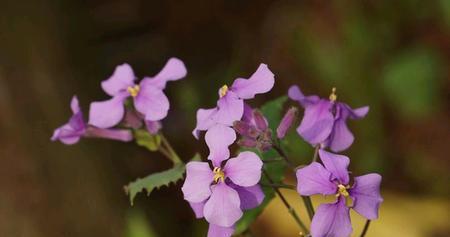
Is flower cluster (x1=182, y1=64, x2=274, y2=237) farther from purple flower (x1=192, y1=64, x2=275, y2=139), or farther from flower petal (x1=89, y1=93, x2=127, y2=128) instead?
flower petal (x1=89, y1=93, x2=127, y2=128)

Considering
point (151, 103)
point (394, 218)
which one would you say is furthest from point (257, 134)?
point (394, 218)

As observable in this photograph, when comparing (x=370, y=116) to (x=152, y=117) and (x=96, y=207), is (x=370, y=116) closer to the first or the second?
(x=96, y=207)

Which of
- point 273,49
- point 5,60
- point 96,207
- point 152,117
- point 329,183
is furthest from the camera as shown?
point 273,49

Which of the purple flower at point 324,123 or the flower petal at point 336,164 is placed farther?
the purple flower at point 324,123

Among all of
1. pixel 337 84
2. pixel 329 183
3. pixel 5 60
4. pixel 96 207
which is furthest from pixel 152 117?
pixel 337 84

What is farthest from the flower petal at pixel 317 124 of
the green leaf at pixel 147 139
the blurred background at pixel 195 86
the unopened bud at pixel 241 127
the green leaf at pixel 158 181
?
the blurred background at pixel 195 86

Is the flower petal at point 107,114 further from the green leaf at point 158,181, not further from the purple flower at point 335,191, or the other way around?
the purple flower at point 335,191

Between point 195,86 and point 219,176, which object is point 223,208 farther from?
point 195,86

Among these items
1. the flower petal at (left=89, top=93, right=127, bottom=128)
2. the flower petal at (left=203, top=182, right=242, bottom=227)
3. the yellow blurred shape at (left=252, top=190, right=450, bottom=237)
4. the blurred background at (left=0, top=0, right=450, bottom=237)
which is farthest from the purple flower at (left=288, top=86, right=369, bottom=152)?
the yellow blurred shape at (left=252, top=190, right=450, bottom=237)
